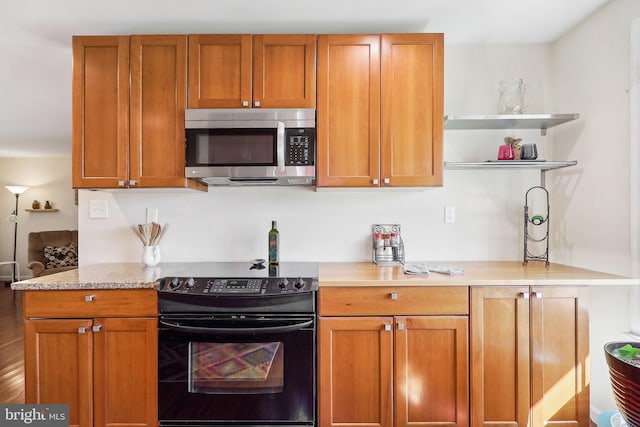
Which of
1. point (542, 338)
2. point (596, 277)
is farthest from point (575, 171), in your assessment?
point (542, 338)

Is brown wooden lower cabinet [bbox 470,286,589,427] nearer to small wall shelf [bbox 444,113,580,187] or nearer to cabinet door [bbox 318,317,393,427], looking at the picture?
cabinet door [bbox 318,317,393,427]

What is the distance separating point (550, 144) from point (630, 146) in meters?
0.58

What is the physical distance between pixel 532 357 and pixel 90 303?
7.50ft

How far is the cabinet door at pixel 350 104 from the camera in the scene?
2041 mm

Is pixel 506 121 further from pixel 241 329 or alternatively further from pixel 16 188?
pixel 16 188

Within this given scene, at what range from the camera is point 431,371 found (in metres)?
1.77

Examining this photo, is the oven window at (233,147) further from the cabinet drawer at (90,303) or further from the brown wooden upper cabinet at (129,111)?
the cabinet drawer at (90,303)

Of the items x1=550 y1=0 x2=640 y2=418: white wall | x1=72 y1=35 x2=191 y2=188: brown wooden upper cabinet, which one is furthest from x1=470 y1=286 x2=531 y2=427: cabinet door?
x1=72 y1=35 x2=191 y2=188: brown wooden upper cabinet

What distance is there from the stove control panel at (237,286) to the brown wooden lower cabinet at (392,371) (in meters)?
0.23

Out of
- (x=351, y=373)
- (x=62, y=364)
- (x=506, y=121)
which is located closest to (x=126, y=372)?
(x=62, y=364)

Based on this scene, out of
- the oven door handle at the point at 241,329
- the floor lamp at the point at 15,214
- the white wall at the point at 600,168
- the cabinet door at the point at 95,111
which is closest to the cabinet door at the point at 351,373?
the oven door handle at the point at 241,329

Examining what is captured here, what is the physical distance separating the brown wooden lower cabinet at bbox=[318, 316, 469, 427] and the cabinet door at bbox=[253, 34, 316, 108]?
4.20 feet

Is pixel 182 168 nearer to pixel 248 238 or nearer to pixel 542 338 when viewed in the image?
pixel 248 238

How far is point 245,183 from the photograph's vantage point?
7.55 feet
